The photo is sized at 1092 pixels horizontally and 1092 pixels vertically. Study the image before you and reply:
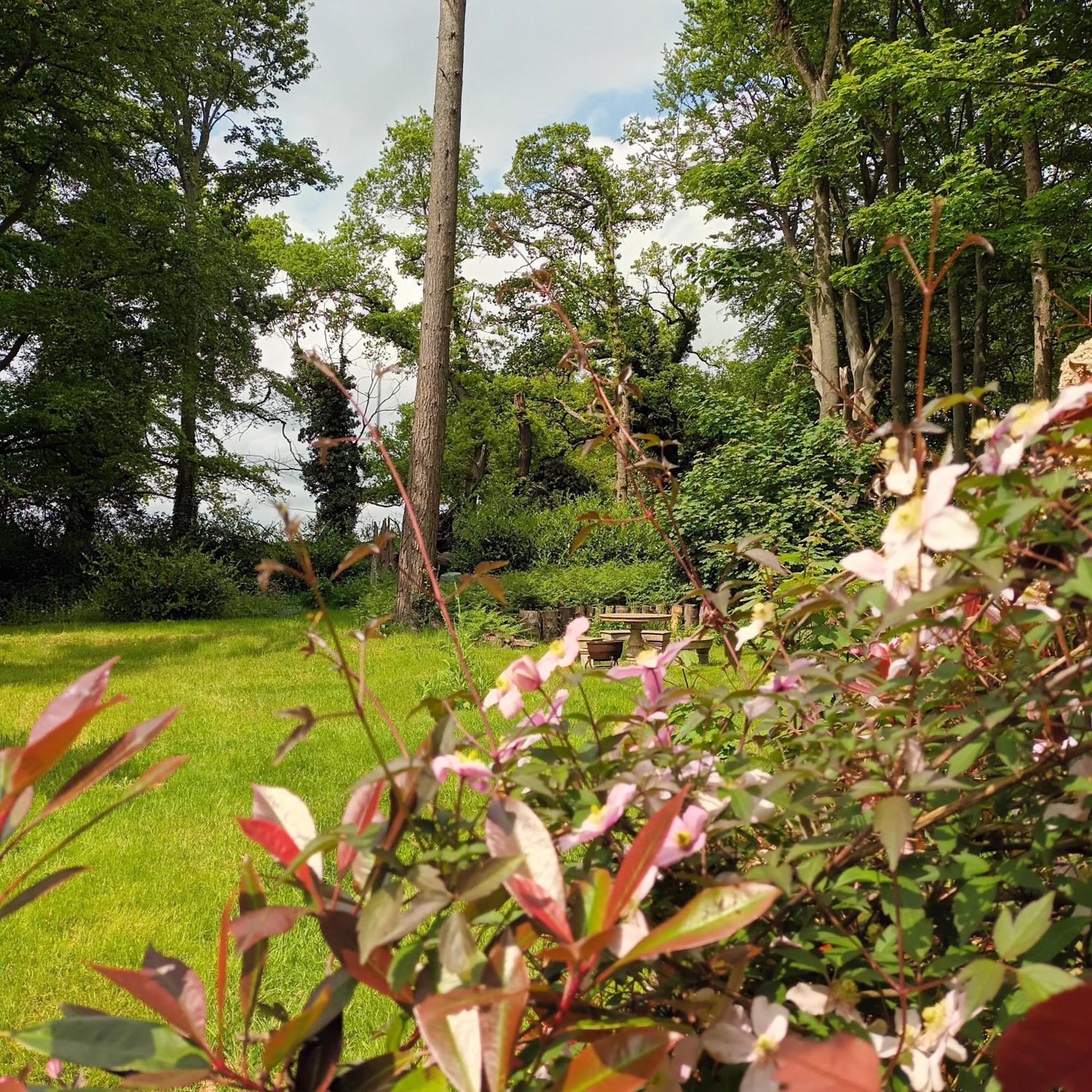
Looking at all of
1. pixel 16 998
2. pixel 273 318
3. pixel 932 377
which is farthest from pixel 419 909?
pixel 273 318

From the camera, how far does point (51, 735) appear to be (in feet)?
1.27

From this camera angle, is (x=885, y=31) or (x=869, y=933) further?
(x=885, y=31)

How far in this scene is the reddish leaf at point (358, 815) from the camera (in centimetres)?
44

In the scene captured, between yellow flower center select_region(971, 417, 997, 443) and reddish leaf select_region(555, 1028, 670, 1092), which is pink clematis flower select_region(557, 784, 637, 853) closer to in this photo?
reddish leaf select_region(555, 1028, 670, 1092)

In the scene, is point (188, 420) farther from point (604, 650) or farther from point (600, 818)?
point (600, 818)

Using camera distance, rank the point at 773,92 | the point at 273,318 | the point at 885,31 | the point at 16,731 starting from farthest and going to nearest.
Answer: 1. the point at 273,318
2. the point at 773,92
3. the point at 885,31
4. the point at 16,731

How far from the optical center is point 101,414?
437 inches

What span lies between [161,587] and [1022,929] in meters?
11.9

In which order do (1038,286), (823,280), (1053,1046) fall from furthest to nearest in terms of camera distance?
1. (823,280)
2. (1038,286)
3. (1053,1046)

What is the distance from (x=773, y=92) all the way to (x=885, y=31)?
6.16 feet

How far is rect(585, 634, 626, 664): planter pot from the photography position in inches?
229

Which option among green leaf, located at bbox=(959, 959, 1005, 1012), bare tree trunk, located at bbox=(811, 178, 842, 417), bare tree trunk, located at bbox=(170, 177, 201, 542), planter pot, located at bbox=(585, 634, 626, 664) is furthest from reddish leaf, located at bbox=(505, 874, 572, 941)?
bare tree trunk, located at bbox=(170, 177, 201, 542)

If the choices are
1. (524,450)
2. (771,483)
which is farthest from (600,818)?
(524,450)

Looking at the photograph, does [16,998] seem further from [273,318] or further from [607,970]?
[273,318]
